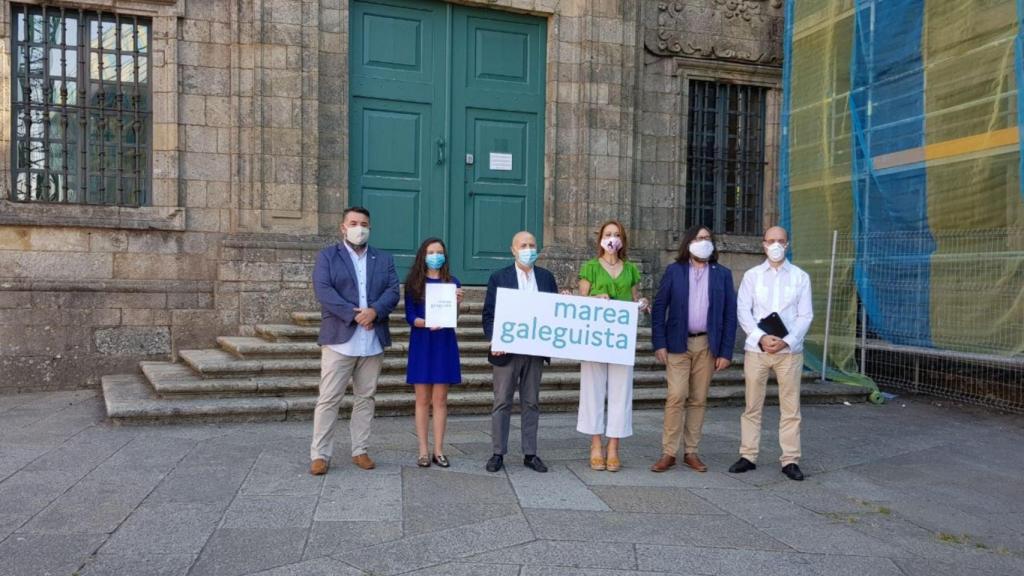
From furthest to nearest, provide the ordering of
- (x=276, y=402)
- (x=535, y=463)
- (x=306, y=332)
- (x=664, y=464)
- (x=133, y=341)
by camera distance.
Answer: (x=133, y=341), (x=306, y=332), (x=276, y=402), (x=664, y=464), (x=535, y=463)

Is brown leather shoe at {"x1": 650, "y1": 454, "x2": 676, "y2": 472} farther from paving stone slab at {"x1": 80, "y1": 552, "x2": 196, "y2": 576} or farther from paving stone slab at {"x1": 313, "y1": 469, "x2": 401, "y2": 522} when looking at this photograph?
paving stone slab at {"x1": 80, "y1": 552, "x2": 196, "y2": 576}

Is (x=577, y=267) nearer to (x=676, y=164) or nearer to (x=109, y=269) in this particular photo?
(x=676, y=164)

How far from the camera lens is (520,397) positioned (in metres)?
5.99

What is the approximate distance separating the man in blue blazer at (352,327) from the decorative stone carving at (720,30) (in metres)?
6.35

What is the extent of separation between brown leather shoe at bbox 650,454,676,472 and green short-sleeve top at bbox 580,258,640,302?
116 cm

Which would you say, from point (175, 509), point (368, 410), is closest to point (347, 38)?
point (368, 410)

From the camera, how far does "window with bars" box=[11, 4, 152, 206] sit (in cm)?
897

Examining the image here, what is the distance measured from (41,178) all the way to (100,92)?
1.10 meters

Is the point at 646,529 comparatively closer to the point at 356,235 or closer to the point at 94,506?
the point at 356,235

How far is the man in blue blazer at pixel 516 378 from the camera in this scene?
5.95m

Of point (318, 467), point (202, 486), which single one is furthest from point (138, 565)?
point (318, 467)

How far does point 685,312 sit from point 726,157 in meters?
6.15

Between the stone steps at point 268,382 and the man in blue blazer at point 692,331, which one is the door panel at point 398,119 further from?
the man in blue blazer at point 692,331

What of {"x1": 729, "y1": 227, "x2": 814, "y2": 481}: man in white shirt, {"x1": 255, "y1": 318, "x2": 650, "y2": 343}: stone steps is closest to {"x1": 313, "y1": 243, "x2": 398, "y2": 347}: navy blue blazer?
{"x1": 729, "y1": 227, "x2": 814, "y2": 481}: man in white shirt
